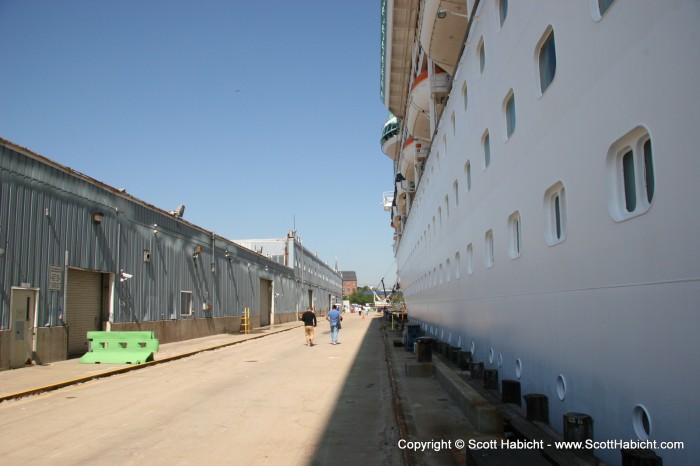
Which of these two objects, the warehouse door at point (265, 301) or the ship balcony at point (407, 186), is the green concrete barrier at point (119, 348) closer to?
the ship balcony at point (407, 186)

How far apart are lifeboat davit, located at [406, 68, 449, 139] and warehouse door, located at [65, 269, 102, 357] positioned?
1391 cm

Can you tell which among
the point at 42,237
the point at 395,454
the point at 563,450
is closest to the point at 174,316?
the point at 42,237

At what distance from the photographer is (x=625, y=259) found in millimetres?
4621

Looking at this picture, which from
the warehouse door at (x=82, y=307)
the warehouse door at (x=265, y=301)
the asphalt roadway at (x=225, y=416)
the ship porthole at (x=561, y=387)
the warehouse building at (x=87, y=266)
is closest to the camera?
the ship porthole at (x=561, y=387)

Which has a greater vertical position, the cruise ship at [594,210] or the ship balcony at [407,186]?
the ship balcony at [407,186]

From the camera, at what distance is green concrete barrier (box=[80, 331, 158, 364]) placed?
15.3m

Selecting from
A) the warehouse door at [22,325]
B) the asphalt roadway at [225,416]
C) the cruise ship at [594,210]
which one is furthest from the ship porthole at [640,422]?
the warehouse door at [22,325]

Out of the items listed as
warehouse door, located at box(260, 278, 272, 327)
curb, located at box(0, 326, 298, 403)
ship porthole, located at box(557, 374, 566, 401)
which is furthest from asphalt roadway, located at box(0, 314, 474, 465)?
warehouse door, located at box(260, 278, 272, 327)

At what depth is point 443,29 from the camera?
17.2 metres

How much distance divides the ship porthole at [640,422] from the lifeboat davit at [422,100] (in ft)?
56.4

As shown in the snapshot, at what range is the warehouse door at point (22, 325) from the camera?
1366 centimetres

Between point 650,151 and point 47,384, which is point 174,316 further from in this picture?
point 650,151

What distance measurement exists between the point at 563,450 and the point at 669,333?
1835 mm

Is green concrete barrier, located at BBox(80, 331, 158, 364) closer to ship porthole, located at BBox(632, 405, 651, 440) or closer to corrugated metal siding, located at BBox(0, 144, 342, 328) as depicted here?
corrugated metal siding, located at BBox(0, 144, 342, 328)
